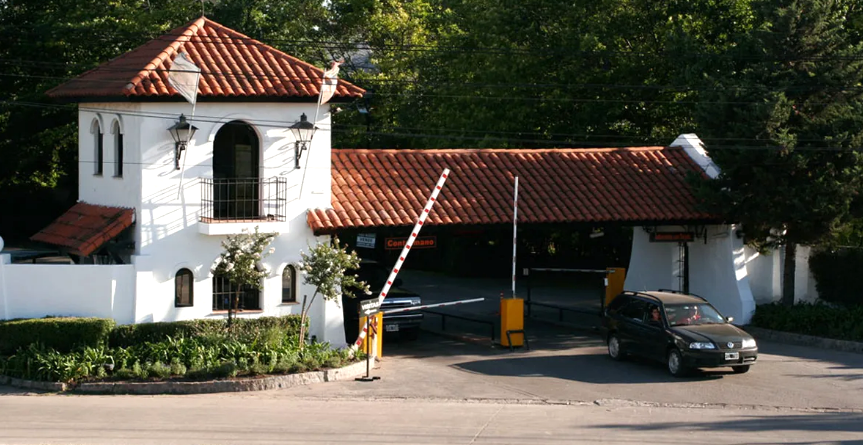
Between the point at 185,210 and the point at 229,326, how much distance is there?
239cm

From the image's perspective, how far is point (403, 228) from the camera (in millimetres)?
21406

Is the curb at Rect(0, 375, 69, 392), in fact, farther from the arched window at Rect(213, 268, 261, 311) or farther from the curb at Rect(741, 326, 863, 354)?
the curb at Rect(741, 326, 863, 354)

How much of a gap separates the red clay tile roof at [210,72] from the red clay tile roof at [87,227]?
2.31 m

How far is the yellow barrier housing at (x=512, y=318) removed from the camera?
21.6 metres

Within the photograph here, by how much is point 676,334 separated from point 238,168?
914 centimetres

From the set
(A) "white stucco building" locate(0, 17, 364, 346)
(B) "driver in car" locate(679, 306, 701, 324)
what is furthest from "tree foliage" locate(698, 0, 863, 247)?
(A) "white stucco building" locate(0, 17, 364, 346)

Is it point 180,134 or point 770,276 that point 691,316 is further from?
point 180,134

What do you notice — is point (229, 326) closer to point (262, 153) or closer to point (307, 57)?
point (262, 153)

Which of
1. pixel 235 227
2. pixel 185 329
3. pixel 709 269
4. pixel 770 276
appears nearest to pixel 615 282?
pixel 709 269

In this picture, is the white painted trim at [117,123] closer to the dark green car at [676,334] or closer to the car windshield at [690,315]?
the dark green car at [676,334]

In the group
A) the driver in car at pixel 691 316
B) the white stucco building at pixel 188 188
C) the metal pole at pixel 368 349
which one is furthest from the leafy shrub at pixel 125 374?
the driver in car at pixel 691 316

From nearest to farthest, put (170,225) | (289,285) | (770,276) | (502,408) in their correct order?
(502,408) < (170,225) < (289,285) < (770,276)

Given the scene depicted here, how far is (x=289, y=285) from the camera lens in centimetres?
2080

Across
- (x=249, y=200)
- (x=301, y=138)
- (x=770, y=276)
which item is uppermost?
(x=301, y=138)
